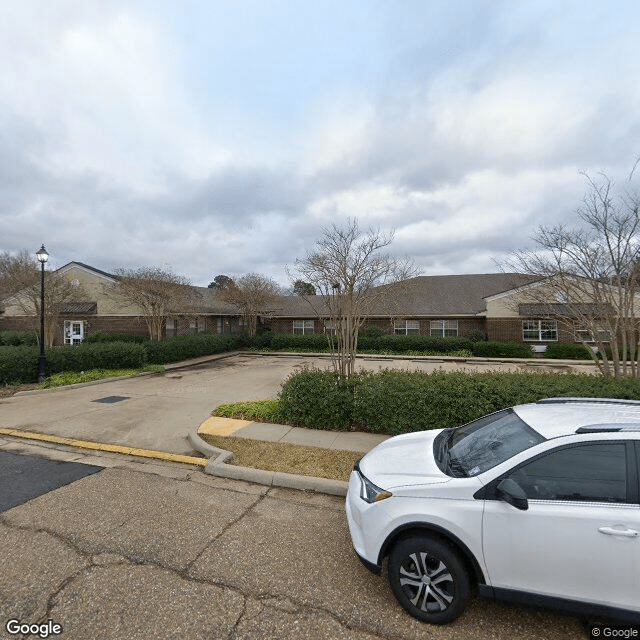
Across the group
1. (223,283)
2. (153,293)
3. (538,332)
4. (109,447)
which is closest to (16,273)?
(153,293)

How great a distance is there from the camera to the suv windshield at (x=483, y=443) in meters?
2.81

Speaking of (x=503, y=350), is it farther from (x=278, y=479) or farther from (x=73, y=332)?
(x=73, y=332)

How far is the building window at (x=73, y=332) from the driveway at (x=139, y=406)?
47.8 feet

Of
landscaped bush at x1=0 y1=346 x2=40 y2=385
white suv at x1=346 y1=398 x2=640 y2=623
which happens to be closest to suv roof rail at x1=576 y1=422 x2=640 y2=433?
white suv at x1=346 y1=398 x2=640 y2=623

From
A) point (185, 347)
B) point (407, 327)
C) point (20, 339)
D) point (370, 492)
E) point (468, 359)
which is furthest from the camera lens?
point (407, 327)

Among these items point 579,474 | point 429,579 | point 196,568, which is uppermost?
point 579,474

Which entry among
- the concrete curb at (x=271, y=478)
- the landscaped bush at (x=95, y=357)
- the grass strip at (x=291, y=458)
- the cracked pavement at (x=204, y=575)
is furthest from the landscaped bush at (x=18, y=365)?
the concrete curb at (x=271, y=478)

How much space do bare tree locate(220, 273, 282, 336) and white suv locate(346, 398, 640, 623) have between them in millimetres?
24767

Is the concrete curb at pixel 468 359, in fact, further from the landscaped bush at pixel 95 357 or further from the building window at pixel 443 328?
the landscaped bush at pixel 95 357

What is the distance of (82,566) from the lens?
3096 mm

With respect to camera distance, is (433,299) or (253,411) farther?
(433,299)

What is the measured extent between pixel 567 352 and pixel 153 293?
2448 cm

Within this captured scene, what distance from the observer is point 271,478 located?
4.78m

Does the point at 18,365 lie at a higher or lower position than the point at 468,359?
higher
